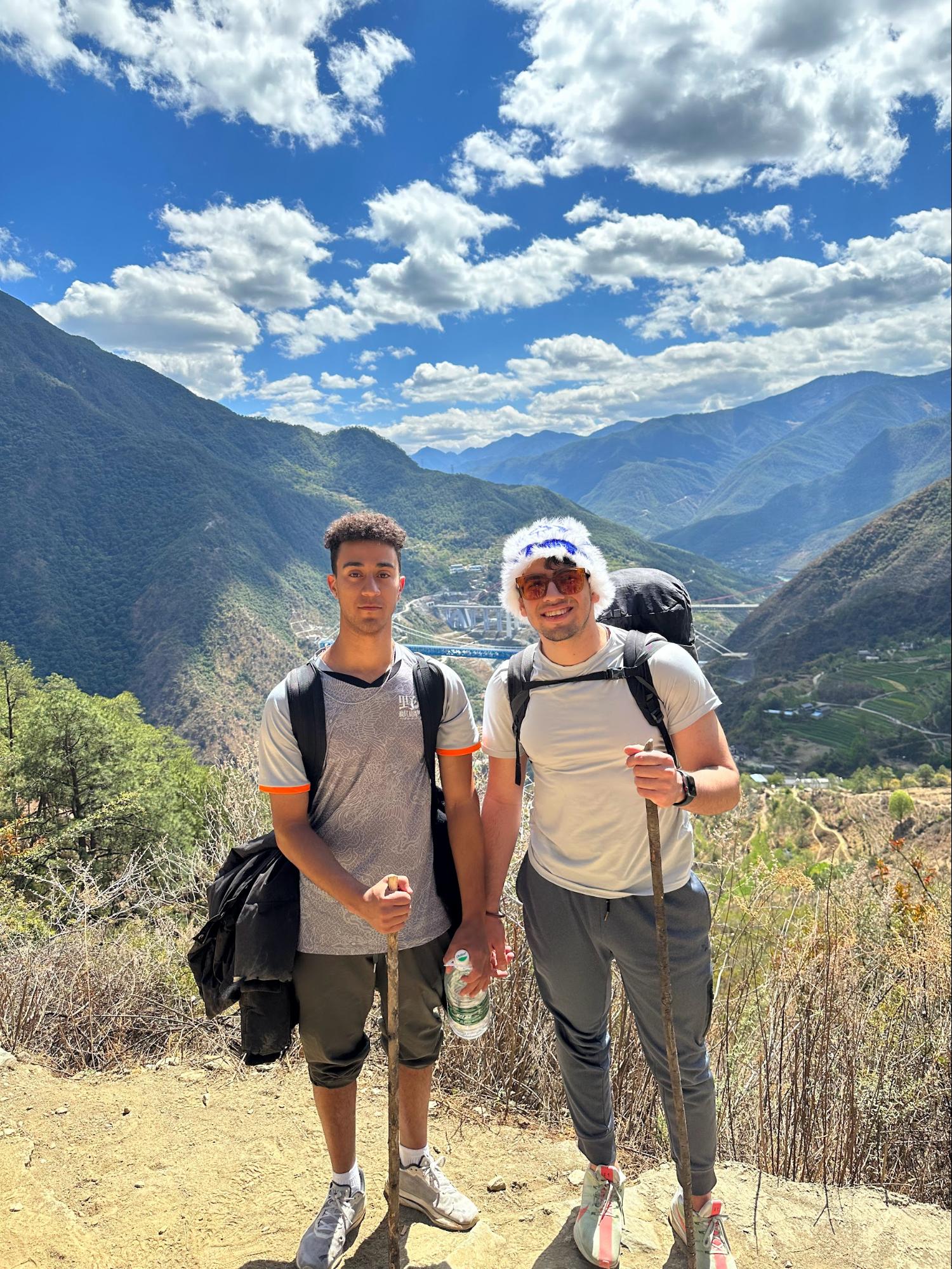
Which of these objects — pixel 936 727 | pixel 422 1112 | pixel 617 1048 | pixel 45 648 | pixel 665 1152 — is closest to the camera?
pixel 422 1112

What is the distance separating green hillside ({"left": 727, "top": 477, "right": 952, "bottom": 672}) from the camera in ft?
213

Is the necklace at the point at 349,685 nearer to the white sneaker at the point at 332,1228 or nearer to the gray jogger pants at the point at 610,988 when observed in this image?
the gray jogger pants at the point at 610,988

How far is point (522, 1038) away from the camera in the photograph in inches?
114

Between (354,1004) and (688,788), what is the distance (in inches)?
44.6

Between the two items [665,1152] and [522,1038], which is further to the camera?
[522,1038]

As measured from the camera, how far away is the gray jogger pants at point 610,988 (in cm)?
183

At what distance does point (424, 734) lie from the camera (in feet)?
6.35

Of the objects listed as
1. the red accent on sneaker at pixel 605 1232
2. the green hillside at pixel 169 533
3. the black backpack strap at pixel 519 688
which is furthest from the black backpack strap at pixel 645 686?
the green hillside at pixel 169 533

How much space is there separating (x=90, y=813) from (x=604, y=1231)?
1779cm

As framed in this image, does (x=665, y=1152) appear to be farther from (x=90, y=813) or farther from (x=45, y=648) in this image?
(x=45, y=648)

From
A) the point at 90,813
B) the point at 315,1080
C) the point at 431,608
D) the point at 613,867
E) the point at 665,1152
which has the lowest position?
the point at 90,813

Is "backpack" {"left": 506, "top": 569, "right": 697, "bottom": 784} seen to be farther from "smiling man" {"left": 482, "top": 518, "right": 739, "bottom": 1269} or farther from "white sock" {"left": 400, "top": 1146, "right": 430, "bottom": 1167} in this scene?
"white sock" {"left": 400, "top": 1146, "right": 430, "bottom": 1167}

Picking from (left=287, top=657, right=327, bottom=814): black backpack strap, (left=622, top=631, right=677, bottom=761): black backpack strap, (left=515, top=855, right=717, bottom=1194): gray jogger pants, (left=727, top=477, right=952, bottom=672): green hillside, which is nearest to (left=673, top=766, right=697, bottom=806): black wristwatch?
(left=622, top=631, right=677, bottom=761): black backpack strap

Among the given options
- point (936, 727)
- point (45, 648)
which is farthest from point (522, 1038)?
point (45, 648)
